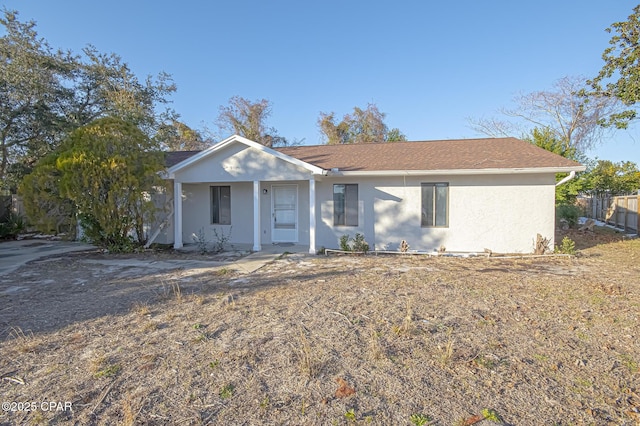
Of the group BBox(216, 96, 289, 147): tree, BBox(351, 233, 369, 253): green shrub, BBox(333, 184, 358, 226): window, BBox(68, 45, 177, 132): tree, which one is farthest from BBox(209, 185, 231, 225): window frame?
BBox(216, 96, 289, 147): tree

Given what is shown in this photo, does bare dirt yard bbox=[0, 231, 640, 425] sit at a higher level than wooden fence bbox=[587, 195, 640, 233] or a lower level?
lower

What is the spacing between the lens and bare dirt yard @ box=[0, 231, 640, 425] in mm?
2707

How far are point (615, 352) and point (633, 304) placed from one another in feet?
7.41

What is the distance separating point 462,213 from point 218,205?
8.17m

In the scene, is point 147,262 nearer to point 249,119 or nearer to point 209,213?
point 209,213

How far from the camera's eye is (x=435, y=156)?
439 inches

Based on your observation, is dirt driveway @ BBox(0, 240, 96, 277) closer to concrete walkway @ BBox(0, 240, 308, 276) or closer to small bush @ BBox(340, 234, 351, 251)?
concrete walkway @ BBox(0, 240, 308, 276)

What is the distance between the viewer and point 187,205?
41.3 feet

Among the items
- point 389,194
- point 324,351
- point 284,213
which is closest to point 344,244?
point 389,194

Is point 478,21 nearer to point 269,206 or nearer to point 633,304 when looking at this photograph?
point 269,206

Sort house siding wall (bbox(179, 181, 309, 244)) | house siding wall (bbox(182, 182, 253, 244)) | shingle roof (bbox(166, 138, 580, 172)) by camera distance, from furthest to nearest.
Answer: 1. house siding wall (bbox(182, 182, 253, 244))
2. house siding wall (bbox(179, 181, 309, 244))
3. shingle roof (bbox(166, 138, 580, 172))

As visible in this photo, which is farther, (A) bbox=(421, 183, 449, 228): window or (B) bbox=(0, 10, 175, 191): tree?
(B) bbox=(0, 10, 175, 191): tree

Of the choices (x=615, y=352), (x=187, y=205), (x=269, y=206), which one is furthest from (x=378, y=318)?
(x=187, y=205)

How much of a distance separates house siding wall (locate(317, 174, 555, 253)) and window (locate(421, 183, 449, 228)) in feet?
0.43
